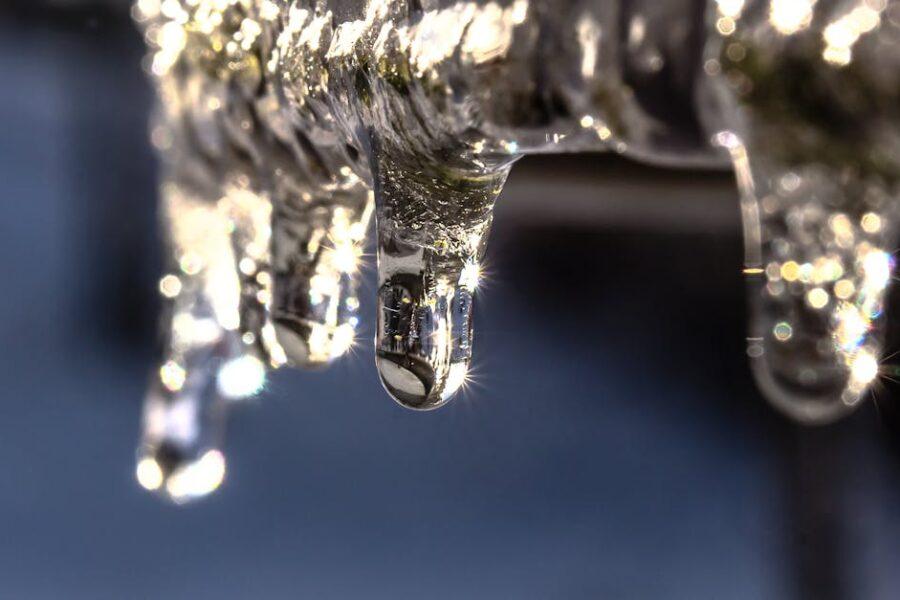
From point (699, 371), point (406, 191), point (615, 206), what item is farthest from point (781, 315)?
point (699, 371)

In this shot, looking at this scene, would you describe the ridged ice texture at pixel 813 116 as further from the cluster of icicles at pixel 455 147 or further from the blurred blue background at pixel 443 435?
the blurred blue background at pixel 443 435

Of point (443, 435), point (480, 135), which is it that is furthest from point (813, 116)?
point (443, 435)

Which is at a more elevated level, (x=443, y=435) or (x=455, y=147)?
(x=443, y=435)

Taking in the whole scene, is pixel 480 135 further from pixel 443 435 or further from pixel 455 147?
pixel 443 435

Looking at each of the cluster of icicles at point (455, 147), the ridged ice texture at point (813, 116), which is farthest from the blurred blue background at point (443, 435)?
the ridged ice texture at point (813, 116)

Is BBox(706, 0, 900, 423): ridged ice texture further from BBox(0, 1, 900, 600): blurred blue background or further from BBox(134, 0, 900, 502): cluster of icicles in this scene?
BBox(0, 1, 900, 600): blurred blue background

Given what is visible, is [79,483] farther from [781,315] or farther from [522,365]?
[781,315]
